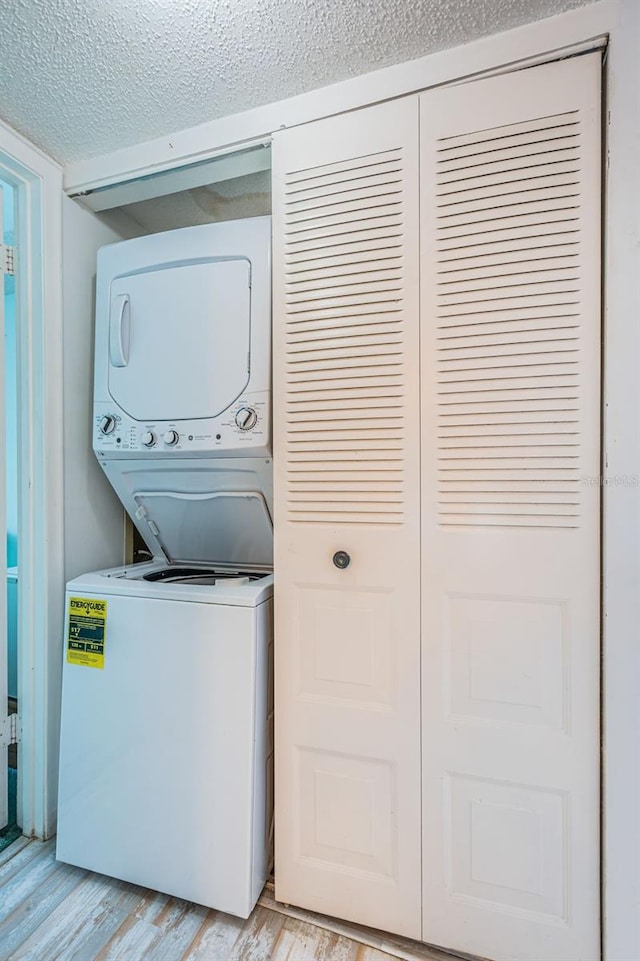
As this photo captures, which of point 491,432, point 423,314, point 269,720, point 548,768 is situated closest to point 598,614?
point 548,768

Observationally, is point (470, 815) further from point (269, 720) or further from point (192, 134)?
point (192, 134)

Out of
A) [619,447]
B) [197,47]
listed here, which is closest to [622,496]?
[619,447]

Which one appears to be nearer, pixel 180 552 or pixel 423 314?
pixel 423 314

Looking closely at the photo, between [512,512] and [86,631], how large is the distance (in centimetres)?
133

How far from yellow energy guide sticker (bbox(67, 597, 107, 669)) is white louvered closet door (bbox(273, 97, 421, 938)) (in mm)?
579

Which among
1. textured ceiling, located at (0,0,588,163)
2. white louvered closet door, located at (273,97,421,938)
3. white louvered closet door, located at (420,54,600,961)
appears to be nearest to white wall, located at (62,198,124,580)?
textured ceiling, located at (0,0,588,163)

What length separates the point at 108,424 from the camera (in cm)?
169

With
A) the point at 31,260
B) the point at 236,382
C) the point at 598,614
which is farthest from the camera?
the point at 31,260

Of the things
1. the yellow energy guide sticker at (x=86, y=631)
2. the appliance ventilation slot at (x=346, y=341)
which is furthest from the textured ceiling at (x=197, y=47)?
the yellow energy guide sticker at (x=86, y=631)

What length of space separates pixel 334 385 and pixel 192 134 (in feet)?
3.20

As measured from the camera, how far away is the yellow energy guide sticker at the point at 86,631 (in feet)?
4.94

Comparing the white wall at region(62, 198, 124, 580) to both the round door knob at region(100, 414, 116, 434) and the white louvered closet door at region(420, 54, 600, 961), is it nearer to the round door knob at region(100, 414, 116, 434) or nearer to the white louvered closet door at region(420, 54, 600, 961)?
the round door knob at region(100, 414, 116, 434)

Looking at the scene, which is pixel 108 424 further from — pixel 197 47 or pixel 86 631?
pixel 197 47

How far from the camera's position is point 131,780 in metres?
1.46
